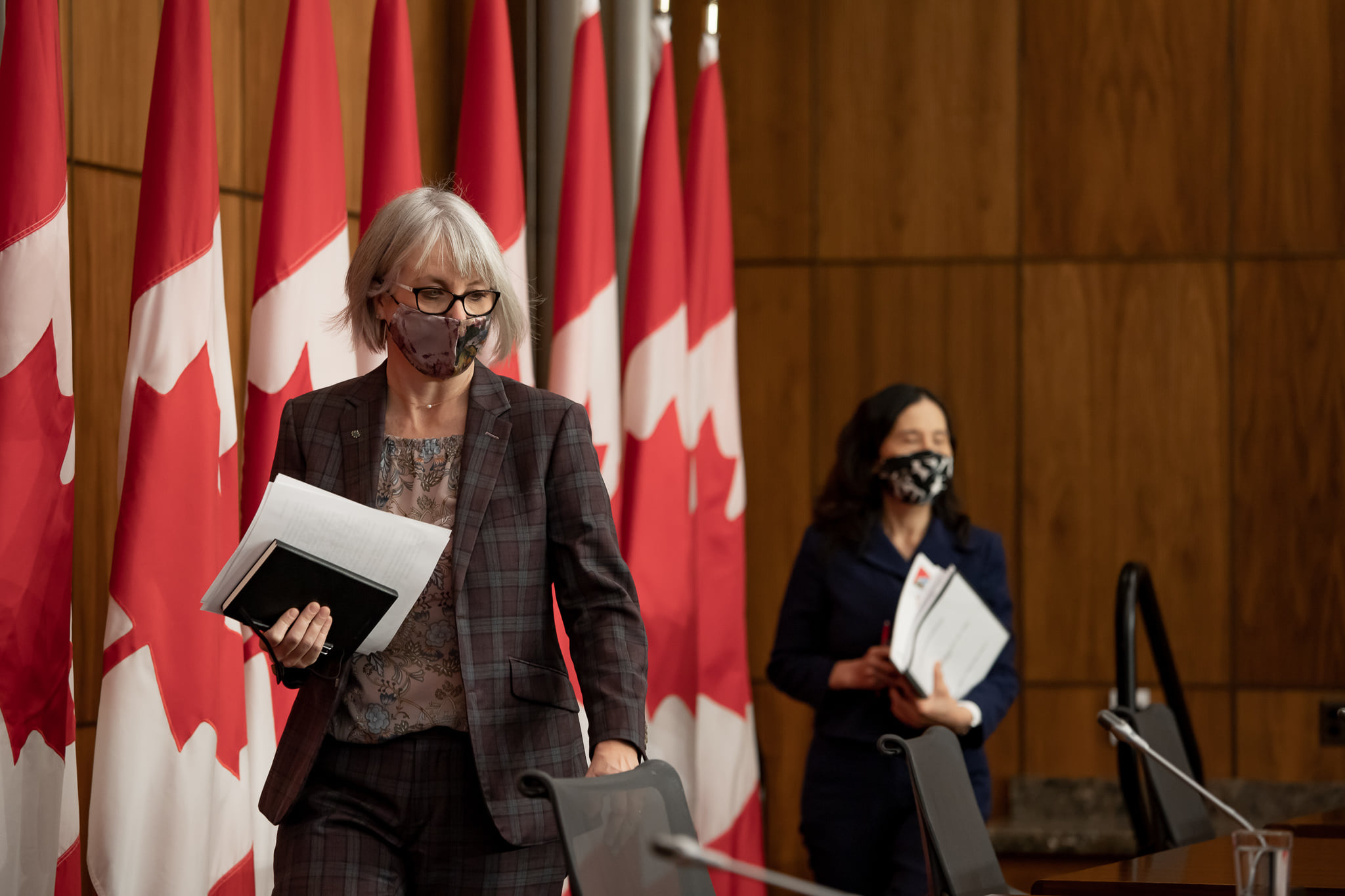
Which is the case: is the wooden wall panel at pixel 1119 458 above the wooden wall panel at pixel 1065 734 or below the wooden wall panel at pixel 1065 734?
above

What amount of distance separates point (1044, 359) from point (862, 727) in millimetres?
2723

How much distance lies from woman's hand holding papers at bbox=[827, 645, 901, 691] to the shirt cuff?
17cm

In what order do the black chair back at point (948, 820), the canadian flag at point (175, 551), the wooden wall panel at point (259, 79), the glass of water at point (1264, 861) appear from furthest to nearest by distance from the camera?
1. the wooden wall panel at point (259, 79)
2. the canadian flag at point (175, 551)
3. the black chair back at point (948, 820)
4. the glass of water at point (1264, 861)

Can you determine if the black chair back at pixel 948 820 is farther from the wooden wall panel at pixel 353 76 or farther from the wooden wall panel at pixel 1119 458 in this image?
the wooden wall panel at pixel 1119 458

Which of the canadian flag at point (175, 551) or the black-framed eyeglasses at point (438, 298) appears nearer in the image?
the black-framed eyeglasses at point (438, 298)

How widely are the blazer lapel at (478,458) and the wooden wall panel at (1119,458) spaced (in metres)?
3.88

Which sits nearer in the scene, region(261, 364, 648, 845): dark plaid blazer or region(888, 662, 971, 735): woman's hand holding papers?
region(261, 364, 648, 845): dark plaid blazer

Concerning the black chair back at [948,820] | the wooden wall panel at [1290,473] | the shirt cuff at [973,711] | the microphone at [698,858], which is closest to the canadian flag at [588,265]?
the shirt cuff at [973,711]

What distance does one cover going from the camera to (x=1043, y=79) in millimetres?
5594

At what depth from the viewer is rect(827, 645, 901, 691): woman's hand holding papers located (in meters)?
3.22

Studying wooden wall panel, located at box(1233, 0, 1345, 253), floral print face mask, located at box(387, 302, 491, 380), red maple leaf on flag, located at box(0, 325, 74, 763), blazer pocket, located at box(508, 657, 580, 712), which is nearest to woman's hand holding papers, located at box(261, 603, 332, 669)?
blazer pocket, located at box(508, 657, 580, 712)

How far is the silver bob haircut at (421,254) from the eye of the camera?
200 cm

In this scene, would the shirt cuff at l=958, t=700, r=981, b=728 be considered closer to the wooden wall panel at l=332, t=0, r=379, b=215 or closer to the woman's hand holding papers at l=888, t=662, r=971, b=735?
the woman's hand holding papers at l=888, t=662, r=971, b=735

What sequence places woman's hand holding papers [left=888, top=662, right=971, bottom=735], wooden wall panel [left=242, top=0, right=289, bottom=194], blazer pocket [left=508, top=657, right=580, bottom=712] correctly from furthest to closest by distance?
wooden wall panel [left=242, top=0, right=289, bottom=194]
woman's hand holding papers [left=888, top=662, right=971, bottom=735]
blazer pocket [left=508, top=657, right=580, bottom=712]
